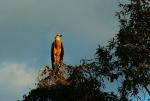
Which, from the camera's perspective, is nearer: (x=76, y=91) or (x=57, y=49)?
(x=76, y=91)

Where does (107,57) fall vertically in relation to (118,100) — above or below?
above

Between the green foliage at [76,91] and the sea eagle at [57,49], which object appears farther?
the sea eagle at [57,49]

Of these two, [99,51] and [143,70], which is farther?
[99,51]

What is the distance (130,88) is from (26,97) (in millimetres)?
5335

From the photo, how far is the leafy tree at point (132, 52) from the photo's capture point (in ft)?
120

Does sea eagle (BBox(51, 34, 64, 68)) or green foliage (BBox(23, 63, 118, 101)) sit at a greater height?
sea eagle (BBox(51, 34, 64, 68))

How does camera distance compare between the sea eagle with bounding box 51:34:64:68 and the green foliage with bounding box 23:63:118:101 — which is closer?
the green foliage with bounding box 23:63:118:101

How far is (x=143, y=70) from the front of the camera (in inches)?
1431

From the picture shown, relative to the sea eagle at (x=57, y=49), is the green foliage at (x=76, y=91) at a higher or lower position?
lower

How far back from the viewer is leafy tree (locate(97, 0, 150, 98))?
1439 inches

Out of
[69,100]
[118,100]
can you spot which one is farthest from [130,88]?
[69,100]

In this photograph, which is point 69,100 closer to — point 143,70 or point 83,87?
point 83,87

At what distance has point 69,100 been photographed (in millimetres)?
37750

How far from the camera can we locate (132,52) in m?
36.8
